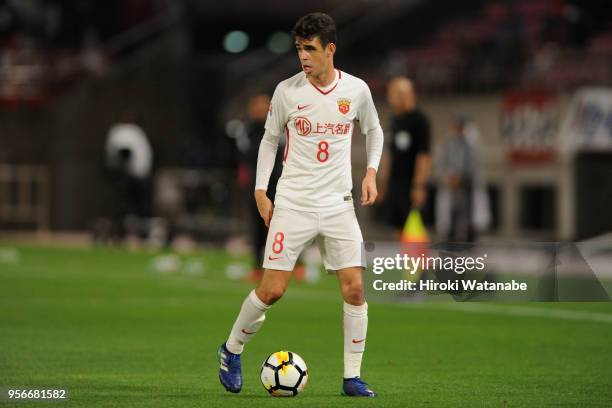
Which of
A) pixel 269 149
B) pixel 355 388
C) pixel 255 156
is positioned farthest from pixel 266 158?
pixel 255 156

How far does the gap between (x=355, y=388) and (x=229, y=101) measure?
2829 centimetres

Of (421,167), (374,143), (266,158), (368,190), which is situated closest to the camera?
(368,190)

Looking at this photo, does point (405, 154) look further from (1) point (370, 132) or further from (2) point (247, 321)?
(2) point (247, 321)

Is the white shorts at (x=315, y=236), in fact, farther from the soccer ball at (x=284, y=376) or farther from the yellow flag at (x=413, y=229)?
the yellow flag at (x=413, y=229)

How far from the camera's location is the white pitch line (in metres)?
14.4

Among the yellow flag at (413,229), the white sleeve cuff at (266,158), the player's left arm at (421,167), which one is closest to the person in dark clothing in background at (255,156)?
the yellow flag at (413,229)

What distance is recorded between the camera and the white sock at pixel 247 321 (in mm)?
8570

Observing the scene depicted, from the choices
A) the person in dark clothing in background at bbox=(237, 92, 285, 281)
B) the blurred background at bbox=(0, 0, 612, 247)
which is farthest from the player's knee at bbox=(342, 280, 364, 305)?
the blurred background at bbox=(0, 0, 612, 247)

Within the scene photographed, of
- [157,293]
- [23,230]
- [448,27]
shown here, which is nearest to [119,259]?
[157,293]

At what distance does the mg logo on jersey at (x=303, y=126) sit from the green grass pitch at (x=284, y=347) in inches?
58.6

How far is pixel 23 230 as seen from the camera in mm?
34469

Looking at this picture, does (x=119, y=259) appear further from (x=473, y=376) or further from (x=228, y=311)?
(x=473, y=376)

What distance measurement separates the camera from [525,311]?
596 inches

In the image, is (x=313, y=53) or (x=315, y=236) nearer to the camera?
(x=313, y=53)
